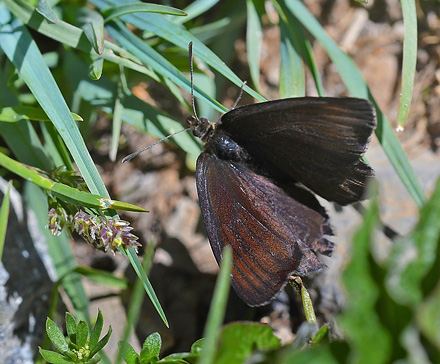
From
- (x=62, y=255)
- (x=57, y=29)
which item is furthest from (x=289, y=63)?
(x=62, y=255)

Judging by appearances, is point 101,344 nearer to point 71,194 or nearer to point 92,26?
point 71,194

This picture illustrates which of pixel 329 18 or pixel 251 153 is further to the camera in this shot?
pixel 329 18

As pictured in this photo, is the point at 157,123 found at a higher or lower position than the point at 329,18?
lower

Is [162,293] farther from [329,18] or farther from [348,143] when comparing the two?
[329,18]

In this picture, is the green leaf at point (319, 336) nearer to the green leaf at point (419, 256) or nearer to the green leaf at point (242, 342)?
the green leaf at point (242, 342)

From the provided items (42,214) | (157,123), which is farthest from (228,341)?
(42,214)

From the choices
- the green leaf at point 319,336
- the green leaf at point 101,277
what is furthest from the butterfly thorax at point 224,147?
the green leaf at point 319,336

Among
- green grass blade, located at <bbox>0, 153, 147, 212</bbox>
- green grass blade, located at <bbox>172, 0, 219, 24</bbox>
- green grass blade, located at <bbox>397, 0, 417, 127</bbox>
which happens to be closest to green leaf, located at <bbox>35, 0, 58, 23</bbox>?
green grass blade, located at <bbox>0, 153, 147, 212</bbox>
